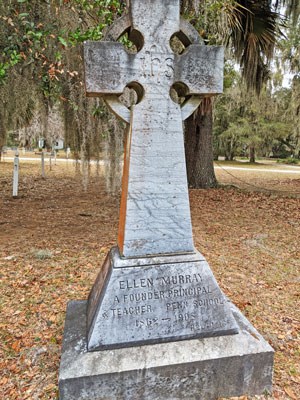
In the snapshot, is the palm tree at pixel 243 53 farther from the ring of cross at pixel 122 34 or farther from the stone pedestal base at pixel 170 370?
the stone pedestal base at pixel 170 370

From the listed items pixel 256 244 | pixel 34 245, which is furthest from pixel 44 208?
pixel 256 244

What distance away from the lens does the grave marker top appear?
1.78m

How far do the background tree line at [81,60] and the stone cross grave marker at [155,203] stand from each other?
46.9 inches

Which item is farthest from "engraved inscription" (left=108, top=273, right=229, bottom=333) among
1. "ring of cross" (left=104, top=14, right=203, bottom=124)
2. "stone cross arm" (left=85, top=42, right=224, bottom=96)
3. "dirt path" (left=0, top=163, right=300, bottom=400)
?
"stone cross arm" (left=85, top=42, right=224, bottom=96)

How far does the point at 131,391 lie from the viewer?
5.72 ft

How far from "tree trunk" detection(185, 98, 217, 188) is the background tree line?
25mm

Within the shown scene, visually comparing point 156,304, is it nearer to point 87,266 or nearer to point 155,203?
point 155,203

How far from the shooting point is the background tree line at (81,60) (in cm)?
310

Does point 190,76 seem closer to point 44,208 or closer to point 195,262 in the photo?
point 195,262

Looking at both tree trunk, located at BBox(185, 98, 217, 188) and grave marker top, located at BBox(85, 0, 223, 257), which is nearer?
grave marker top, located at BBox(85, 0, 223, 257)

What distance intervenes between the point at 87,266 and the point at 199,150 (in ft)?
17.9

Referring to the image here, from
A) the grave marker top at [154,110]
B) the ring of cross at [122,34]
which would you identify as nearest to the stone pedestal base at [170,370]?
the grave marker top at [154,110]

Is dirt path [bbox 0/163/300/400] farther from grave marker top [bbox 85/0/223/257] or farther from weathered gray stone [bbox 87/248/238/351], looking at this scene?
grave marker top [bbox 85/0/223/257]

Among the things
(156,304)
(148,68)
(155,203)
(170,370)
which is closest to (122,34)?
(148,68)
